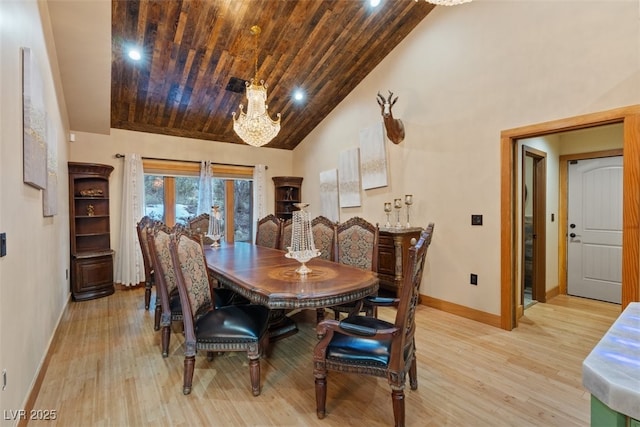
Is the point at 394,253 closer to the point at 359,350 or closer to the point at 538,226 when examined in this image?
the point at 538,226

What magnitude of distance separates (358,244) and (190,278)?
60.4 inches

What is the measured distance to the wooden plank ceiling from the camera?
3.28m

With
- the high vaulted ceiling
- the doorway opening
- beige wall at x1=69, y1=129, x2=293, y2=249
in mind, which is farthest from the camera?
beige wall at x1=69, y1=129, x2=293, y2=249

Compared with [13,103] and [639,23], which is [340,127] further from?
[13,103]

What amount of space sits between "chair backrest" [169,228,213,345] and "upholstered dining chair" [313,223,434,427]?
34.3 inches

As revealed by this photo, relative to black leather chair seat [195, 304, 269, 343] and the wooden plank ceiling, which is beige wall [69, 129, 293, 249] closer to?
the wooden plank ceiling

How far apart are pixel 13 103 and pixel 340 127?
164 inches

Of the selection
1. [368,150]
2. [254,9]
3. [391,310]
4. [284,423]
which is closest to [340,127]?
[368,150]

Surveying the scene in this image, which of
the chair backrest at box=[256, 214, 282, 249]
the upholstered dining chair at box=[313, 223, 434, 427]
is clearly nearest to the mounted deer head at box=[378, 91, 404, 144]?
the chair backrest at box=[256, 214, 282, 249]

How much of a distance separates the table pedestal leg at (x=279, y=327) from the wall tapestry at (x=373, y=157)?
2414 mm

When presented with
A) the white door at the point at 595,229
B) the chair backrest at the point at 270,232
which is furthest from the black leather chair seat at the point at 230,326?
the white door at the point at 595,229

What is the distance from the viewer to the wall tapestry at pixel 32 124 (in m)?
1.76

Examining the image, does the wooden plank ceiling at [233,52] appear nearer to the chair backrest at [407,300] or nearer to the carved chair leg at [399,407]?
the chair backrest at [407,300]

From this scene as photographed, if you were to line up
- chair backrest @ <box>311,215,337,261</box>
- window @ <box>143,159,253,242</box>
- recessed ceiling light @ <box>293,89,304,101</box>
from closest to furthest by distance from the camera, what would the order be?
chair backrest @ <box>311,215,337,261</box>
recessed ceiling light @ <box>293,89,304,101</box>
window @ <box>143,159,253,242</box>
